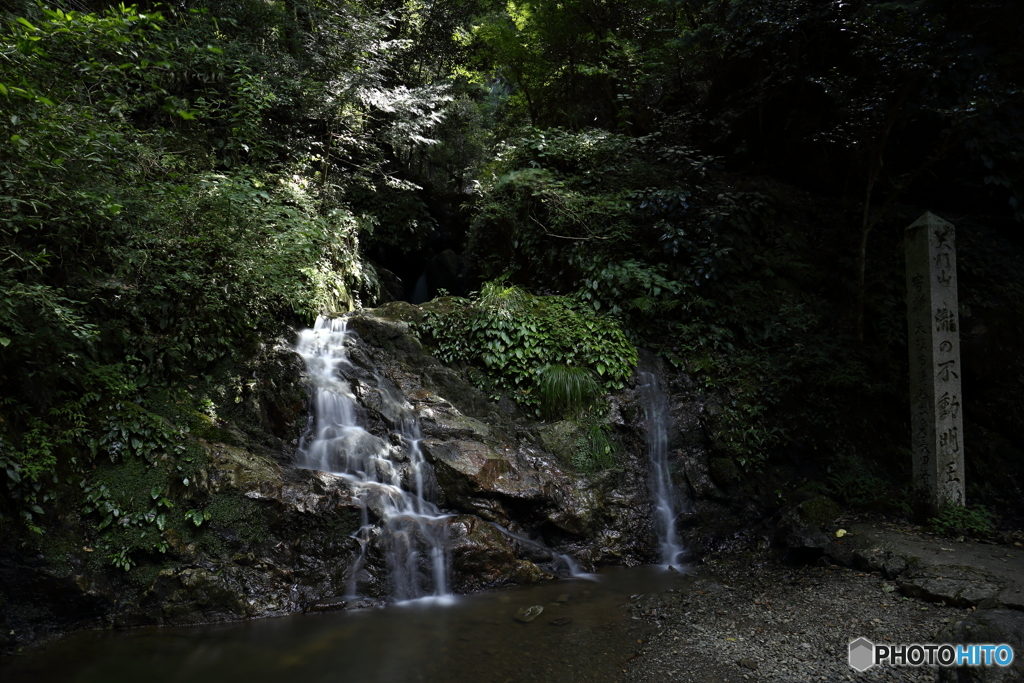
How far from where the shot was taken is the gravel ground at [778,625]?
3973mm

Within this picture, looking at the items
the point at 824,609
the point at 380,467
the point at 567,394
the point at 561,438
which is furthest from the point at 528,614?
the point at 567,394

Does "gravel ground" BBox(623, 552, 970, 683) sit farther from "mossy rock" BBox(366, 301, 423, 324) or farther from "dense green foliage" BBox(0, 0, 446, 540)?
"mossy rock" BBox(366, 301, 423, 324)

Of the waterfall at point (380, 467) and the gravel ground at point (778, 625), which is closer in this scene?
the gravel ground at point (778, 625)

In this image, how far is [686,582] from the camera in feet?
19.8

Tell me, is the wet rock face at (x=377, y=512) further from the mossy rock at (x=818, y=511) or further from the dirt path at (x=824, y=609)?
the dirt path at (x=824, y=609)

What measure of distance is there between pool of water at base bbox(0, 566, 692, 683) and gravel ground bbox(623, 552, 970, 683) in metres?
0.37

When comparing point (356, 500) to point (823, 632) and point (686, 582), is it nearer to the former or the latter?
point (686, 582)

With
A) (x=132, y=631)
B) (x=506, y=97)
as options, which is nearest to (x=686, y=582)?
(x=132, y=631)

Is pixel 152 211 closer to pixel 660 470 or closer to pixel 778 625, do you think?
pixel 660 470

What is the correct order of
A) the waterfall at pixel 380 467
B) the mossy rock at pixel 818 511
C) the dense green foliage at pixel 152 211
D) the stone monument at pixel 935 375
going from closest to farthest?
the dense green foliage at pixel 152 211 → the waterfall at pixel 380 467 → the stone monument at pixel 935 375 → the mossy rock at pixel 818 511

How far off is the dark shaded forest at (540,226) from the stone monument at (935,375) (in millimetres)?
422

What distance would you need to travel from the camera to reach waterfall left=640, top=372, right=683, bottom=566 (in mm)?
7184

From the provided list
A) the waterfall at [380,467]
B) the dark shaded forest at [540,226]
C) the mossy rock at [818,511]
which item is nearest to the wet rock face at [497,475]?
the waterfall at [380,467]

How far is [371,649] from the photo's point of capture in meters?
4.61
